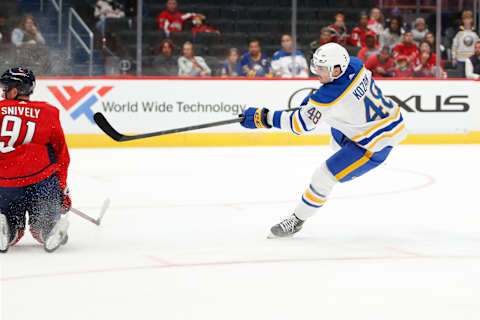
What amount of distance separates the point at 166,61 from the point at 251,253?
6189 millimetres

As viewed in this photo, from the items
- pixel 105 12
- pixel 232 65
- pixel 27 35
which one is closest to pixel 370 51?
pixel 232 65

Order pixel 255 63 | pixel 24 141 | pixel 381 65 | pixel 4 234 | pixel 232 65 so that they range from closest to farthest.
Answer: pixel 4 234, pixel 24 141, pixel 232 65, pixel 255 63, pixel 381 65

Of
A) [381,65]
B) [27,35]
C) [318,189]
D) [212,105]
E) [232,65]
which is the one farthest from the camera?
[381,65]

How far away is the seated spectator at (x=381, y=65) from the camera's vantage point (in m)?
10.6

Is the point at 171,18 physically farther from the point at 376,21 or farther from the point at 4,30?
the point at 376,21

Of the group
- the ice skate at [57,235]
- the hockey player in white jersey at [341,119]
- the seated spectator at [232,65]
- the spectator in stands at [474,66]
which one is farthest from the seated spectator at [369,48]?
the ice skate at [57,235]

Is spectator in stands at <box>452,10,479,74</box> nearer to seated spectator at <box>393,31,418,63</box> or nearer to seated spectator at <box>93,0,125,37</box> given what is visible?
seated spectator at <box>393,31,418,63</box>

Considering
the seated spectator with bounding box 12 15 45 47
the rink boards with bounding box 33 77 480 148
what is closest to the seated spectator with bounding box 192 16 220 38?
the rink boards with bounding box 33 77 480 148

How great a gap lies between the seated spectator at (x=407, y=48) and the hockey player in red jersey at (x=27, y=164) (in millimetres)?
7272

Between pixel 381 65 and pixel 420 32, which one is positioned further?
pixel 420 32

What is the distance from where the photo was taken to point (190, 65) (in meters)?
10.1

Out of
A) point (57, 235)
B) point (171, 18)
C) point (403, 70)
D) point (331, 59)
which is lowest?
point (57, 235)

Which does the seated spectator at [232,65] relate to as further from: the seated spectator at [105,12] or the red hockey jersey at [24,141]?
the red hockey jersey at [24,141]

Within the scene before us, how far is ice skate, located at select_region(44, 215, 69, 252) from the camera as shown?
158 inches
